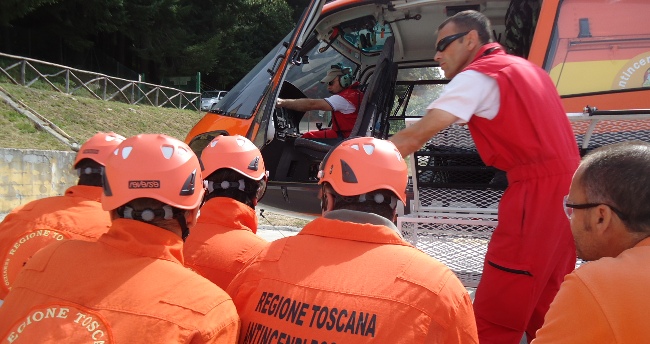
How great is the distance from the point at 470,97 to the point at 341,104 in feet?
11.5

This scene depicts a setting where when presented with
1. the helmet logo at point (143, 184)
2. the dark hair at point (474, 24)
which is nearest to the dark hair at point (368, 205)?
the helmet logo at point (143, 184)

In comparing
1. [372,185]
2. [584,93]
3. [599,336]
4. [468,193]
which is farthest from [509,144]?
[584,93]

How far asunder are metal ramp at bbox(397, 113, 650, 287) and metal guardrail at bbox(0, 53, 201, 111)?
1724cm

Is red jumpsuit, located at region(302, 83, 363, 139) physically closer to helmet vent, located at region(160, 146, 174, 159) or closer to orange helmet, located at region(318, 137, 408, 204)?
orange helmet, located at region(318, 137, 408, 204)

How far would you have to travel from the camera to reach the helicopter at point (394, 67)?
400 centimetres

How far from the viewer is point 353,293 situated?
5.43ft

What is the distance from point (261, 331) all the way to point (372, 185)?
2.16 ft

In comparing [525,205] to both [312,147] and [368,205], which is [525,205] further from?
[312,147]

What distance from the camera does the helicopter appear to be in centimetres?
400

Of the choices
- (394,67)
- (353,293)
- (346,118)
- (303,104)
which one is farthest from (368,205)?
(394,67)

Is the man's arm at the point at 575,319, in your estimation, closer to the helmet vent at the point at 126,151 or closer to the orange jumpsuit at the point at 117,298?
the orange jumpsuit at the point at 117,298

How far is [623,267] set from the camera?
54.4 inches

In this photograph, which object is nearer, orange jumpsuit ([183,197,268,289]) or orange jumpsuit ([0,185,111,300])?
orange jumpsuit ([183,197,268,289])

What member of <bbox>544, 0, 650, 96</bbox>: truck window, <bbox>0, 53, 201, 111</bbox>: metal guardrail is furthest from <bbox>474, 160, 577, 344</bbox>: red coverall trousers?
A: <bbox>0, 53, 201, 111</bbox>: metal guardrail
